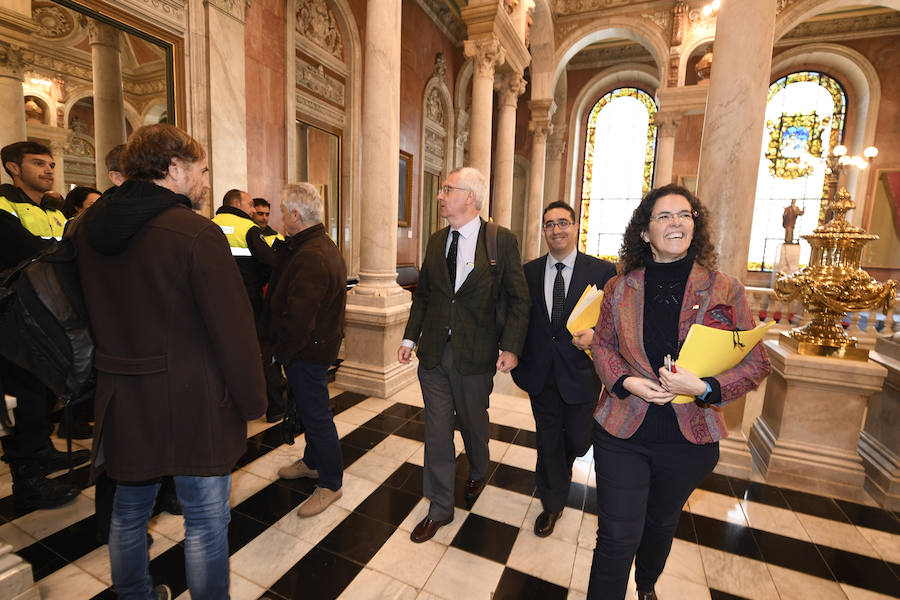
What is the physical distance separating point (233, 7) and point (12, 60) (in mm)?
2442

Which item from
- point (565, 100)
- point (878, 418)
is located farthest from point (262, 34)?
point (565, 100)

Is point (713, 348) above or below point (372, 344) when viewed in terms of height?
above

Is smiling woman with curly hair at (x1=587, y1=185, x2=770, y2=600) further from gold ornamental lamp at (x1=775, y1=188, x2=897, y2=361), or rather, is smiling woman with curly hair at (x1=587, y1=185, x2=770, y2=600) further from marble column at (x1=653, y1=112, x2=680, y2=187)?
marble column at (x1=653, y1=112, x2=680, y2=187)

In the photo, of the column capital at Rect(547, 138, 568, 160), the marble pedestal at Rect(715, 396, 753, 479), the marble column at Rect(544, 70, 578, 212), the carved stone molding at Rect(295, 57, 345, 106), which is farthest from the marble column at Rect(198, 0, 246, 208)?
the column capital at Rect(547, 138, 568, 160)

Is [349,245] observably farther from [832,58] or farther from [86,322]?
[832,58]

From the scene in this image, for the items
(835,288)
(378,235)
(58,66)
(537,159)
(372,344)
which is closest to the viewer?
(835,288)

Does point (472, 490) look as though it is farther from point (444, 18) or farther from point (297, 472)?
point (444, 18)

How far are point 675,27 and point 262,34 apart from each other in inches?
361

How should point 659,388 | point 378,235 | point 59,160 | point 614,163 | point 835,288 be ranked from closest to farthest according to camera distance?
point 659,388 < point 835,288 < point 59,160 < point 378,235 < point 614,163

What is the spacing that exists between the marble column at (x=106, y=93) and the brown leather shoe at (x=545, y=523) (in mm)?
5156

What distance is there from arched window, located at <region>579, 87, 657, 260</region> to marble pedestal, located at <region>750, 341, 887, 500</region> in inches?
509

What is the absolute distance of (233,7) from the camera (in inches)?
209

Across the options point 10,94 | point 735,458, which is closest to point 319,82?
point 10,94

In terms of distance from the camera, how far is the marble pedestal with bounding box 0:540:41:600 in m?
1.62
